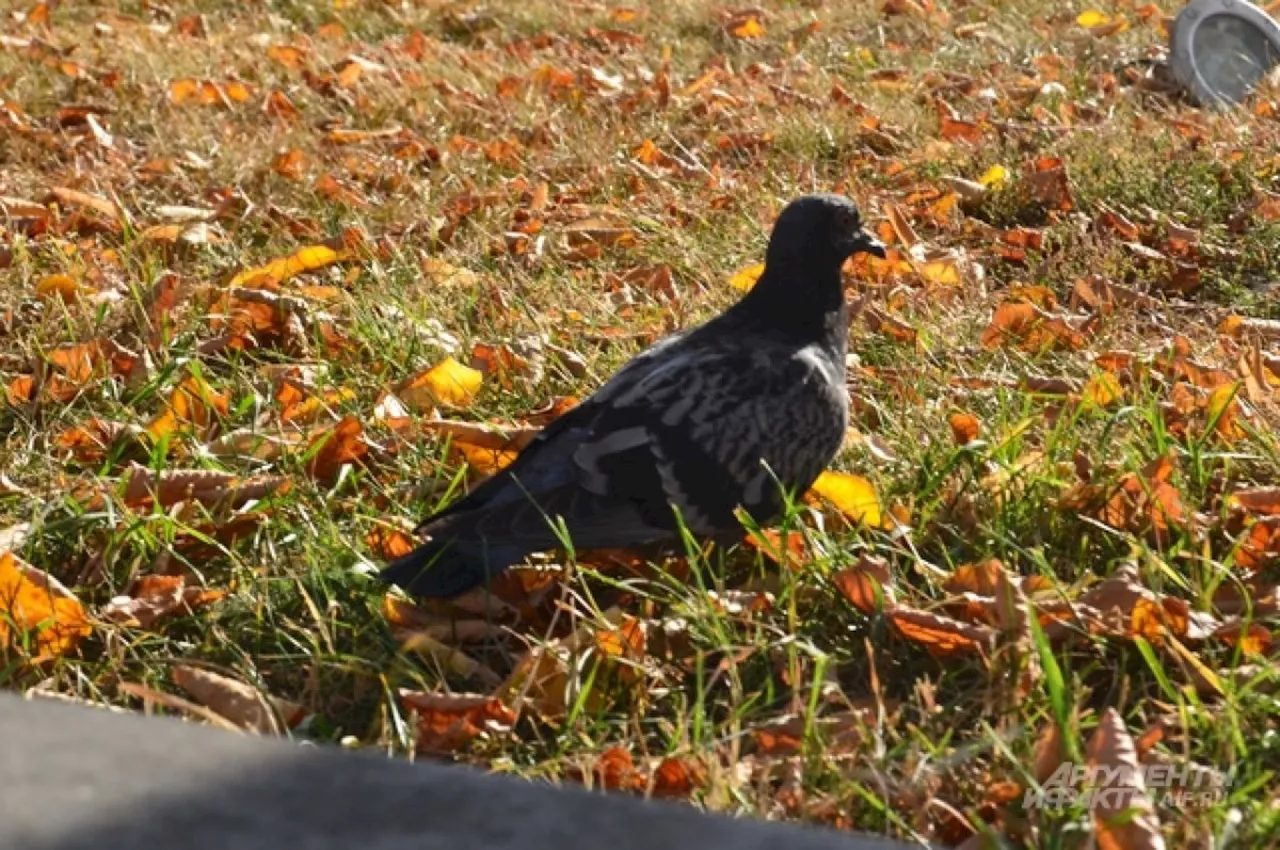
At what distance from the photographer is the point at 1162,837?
2203 mm

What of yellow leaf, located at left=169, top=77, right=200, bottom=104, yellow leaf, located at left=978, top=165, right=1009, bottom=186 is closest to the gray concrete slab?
yellow leaf, located at left=978, top=165, right=1009, bottom=186

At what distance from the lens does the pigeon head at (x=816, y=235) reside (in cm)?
367

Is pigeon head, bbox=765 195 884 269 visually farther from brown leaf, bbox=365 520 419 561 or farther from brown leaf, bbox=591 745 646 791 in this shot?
brown leaf, bbox=591 745 646 791

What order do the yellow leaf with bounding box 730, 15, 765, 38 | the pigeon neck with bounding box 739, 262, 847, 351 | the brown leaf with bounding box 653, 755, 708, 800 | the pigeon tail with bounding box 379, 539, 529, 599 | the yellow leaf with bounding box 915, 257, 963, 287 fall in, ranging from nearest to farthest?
1. the brown leaf with bounding box 653, 755, 708, 800
2. the pigeon tail with bounding box 379, 539, 529, 599
3. the pigeon neck with bounding box 739, 262, 847, 351
4. the yellow leaf with bounding box 915, 257, 963, 287
5. the yellow leaf with bounding box 730, 15, 765, 38

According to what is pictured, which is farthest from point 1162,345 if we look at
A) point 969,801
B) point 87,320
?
point 87,320

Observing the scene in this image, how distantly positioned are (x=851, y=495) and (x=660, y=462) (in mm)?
420

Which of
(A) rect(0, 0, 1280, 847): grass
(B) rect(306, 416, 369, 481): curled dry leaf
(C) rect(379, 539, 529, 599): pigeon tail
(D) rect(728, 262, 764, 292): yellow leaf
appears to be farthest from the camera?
(D) rect(728, 262, 764, 292): yellow leaf

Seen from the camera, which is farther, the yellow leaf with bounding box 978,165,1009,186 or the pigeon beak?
the yellow leaf with bounding box 978,165,1009,186

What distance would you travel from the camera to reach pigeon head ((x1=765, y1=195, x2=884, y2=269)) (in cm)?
367

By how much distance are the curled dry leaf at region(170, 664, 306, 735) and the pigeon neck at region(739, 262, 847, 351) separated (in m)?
1.31

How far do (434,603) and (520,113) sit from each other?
3979 mm

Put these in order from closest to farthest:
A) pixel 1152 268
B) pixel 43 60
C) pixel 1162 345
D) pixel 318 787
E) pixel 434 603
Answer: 1. pixel 318 787
2. pixel 434 603
3. pixel 1162 345
4. pixel 1152 268
5. pixel 43 60

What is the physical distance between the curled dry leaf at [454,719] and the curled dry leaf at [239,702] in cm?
20

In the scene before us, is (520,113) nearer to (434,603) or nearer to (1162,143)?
(1162,143)
